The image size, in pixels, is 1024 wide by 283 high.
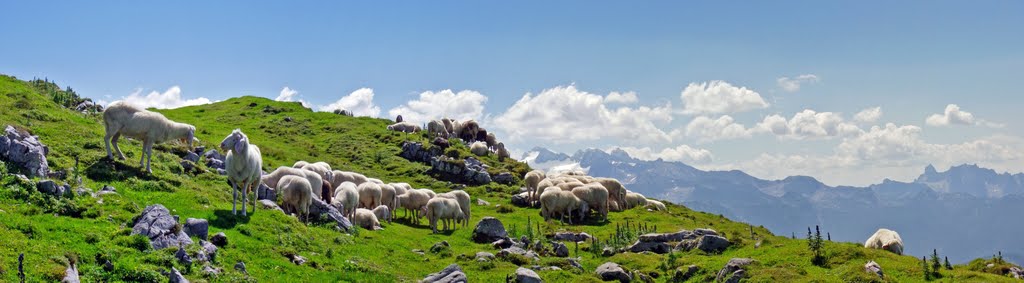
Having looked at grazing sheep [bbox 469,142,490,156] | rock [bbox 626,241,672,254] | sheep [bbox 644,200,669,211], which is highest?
grazing sheep [bbox 469,142,490,156]

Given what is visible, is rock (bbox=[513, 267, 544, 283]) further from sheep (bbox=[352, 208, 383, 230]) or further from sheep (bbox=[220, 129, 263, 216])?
sheep (bbox=[352, 208, 383, 230])

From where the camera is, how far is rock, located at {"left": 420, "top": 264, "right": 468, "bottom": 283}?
22.2 m

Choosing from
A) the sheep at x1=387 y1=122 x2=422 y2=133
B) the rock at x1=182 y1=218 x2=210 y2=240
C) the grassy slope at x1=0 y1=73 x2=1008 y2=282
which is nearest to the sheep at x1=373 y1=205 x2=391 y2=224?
the grassy slope at x1=0 y1=73 x2=1008 y2=282

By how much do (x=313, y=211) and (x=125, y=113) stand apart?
9311 mm

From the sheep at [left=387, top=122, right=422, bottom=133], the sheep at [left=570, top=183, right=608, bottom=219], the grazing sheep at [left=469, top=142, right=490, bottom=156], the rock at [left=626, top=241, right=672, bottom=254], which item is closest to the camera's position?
the rock at [left=626, top=241, right=672, bottom=254]

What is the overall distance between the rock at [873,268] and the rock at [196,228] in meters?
22.4

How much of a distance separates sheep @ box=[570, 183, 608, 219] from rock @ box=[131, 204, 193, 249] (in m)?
36.2

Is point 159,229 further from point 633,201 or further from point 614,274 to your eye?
point 633,201

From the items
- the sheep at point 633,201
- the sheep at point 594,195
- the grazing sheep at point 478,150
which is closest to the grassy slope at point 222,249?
the sheep at point 594,195

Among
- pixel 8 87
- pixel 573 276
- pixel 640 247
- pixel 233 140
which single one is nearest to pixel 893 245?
pixel 640 247

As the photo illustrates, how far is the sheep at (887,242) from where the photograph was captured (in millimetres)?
33156

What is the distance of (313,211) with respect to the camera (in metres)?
31.3

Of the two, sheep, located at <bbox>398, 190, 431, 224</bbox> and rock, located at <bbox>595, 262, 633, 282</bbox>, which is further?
sheep, located at <bbox>398, 190, 431, 224</bbox>

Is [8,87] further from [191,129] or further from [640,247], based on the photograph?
[640,247]
